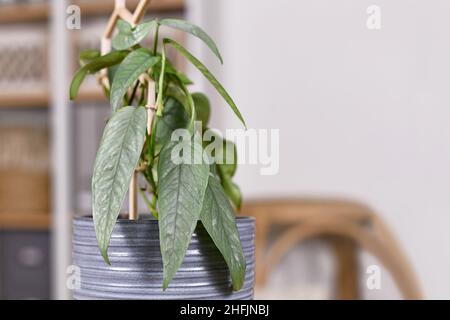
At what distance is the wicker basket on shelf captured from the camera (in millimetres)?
2367

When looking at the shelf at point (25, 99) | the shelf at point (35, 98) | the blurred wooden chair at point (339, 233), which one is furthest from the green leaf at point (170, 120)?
the shelf at point (25, 99)

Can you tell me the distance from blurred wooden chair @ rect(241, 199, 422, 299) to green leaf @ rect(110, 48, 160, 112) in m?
1.42

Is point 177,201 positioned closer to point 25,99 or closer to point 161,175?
point 161,175

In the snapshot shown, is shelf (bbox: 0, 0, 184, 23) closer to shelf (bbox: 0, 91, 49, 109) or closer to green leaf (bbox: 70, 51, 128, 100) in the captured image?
shelf (bbox: 0, 91, 49, 109)

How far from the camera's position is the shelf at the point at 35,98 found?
2287 millimetres

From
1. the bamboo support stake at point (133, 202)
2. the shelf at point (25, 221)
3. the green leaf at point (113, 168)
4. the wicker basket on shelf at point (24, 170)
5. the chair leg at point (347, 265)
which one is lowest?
the chair leg at point (347, 265)

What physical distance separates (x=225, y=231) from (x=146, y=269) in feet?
0.23

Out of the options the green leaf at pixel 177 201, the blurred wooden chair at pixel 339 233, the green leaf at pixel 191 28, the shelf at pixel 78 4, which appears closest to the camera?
the green leaf at pixel 177 201

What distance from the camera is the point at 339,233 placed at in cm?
201

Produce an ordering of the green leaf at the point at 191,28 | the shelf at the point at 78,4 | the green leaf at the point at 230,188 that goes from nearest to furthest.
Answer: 1. the green leaf at the point at 191,28
2. the green leaf at the point at 230,188
3. the shelf at the point at 78,4

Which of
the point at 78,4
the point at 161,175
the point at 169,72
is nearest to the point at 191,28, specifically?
the point at 169,72

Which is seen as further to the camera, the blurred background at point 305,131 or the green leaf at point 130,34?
the blurred background at point 305,131

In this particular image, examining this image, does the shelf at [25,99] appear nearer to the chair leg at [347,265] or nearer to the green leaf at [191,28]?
the chair leg at [347,265]

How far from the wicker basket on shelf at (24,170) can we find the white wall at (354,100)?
2.23 feet
